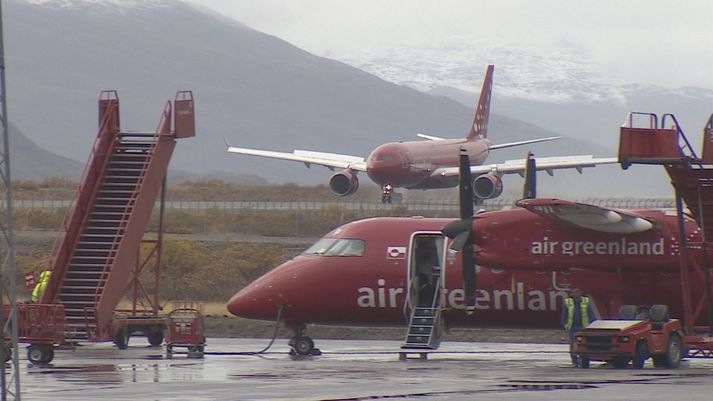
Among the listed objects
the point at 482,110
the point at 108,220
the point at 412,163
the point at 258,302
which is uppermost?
the point at 482,110

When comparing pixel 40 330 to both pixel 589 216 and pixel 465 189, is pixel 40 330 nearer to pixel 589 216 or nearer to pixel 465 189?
pixel 465 189

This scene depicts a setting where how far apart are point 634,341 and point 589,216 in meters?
3.15

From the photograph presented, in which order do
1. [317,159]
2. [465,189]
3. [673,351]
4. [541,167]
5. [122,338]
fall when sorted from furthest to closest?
1. [317,159]
2. [541,167]
3. [122,338]
4. [465,189]
5. [673,351]

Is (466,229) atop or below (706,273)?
atop

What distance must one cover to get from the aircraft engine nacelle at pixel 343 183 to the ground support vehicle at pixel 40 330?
41.6 meters

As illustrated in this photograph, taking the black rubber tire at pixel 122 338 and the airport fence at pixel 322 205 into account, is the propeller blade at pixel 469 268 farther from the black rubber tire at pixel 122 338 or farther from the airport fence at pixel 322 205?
the airport fence at pixel 322 205

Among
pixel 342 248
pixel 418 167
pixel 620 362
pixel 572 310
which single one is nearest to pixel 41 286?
pixel 342 248

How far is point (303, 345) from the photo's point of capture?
33.7 meters

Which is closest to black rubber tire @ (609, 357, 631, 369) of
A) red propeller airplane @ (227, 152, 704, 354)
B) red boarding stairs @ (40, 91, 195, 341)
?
red propeller airplane @ (227, 152, 704, 354)

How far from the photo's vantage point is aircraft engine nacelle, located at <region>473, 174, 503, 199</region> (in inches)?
2719

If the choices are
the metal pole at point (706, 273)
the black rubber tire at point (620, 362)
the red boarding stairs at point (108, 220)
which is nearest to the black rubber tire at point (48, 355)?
the red boarding stairs at point (108, 220)

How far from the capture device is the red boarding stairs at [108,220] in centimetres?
3381

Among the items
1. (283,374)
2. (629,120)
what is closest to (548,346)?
(629,120)

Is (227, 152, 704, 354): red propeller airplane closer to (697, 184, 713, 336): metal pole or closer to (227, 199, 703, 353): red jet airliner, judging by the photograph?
(227, 199, 703, 353): red jet airliner
